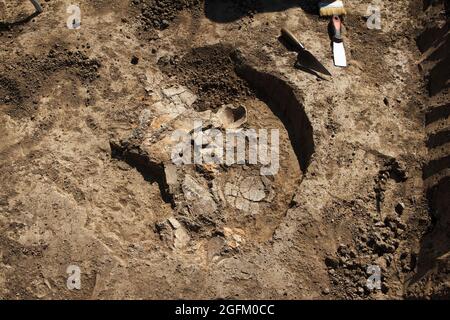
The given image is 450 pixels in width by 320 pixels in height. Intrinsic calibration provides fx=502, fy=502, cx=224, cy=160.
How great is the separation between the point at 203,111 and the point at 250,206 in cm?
156

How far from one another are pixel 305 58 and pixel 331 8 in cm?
101

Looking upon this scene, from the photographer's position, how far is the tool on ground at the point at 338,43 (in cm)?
691

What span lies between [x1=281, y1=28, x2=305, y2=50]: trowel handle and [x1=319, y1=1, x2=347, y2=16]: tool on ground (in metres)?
0.66

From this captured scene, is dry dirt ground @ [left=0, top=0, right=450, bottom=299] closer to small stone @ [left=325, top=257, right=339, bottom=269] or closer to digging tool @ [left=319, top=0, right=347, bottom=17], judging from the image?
small stone @ [left=325, top=257, right=339, bottom=269]

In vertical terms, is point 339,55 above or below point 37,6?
below

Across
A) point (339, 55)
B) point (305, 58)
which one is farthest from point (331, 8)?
point (305, 58)

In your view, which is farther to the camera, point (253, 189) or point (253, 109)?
point (253, 109)

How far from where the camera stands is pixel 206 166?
6359mm

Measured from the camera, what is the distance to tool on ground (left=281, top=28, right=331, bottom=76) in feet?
22.4

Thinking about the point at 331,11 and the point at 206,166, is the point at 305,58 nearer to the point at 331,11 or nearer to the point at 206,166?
the point at 331,11

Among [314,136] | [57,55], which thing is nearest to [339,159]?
[314,136]

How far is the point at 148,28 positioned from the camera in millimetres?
7359

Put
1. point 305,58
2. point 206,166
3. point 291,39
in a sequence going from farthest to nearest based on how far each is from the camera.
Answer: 1. point 291,39
2. point 305,58
3. point 206,166

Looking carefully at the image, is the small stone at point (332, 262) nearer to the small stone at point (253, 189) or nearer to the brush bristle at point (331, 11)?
the small stone at point (253, 189)
